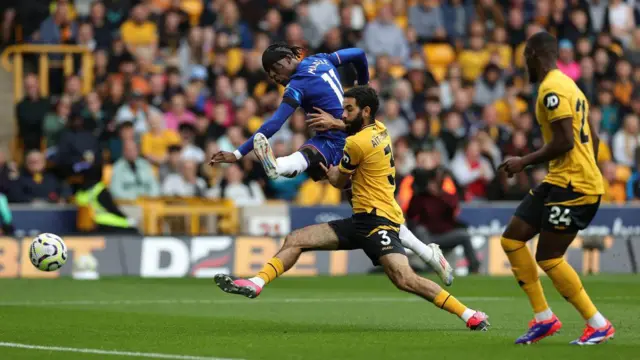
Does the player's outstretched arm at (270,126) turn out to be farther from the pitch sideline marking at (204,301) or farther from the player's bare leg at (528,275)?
the pitch sideline marking at (204,301)

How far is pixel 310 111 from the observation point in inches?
514

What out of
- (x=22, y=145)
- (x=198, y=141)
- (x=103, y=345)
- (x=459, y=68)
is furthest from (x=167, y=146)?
(x=103, y=345)

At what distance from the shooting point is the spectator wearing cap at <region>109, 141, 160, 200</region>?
72.6ft

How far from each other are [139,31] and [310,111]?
12669mm

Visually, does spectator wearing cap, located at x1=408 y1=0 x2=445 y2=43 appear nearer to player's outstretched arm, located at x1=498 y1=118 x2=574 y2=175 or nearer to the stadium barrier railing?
the stadium barrier railing

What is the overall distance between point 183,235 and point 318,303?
6088 millimetres

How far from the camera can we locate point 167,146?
23.3 m

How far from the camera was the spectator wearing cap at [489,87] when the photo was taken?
1047 inches

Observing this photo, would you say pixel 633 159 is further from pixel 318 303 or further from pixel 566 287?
pixel 566 287

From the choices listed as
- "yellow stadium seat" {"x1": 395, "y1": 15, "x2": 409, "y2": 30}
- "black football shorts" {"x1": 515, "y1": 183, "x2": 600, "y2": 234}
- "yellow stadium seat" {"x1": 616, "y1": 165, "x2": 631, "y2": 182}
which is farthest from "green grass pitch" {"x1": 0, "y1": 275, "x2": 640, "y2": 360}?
"yellow stadium seat" {"x1": 395, "y1": 15, "x2": 409, "y2": 30}

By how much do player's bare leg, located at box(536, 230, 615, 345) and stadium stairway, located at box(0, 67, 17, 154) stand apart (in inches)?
637

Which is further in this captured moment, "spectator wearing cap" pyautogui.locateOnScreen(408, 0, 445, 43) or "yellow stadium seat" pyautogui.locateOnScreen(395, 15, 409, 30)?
"spectator wearing cap" pyautogui.locateOnScreen(408, 0, 445, 43)

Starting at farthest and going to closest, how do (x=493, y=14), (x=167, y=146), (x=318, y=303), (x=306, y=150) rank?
(x=493, y=14) < (x=167, y=146) < (x=318, y=303) < (x=306, y=150)

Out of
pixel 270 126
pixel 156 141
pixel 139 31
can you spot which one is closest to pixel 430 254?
pixel 270 126
